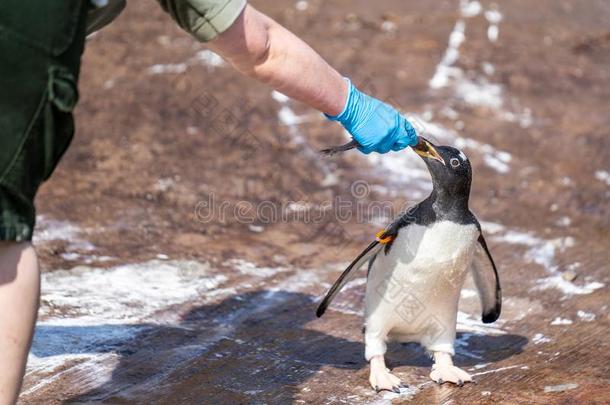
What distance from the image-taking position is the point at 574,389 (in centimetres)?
317

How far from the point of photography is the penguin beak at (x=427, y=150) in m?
3.37

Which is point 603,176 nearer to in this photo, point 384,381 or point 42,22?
point 384,381

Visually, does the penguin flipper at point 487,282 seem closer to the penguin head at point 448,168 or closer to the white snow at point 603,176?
the penguin head at point 448,168

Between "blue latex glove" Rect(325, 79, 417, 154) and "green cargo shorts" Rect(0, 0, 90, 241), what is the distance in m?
0.99

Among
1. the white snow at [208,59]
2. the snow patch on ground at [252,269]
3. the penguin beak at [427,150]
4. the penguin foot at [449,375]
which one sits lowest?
the snow patch on ground at [252,269]

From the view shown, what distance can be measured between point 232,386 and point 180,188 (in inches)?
99.8

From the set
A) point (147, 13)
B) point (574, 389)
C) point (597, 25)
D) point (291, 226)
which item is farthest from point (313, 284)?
point (597, 25)

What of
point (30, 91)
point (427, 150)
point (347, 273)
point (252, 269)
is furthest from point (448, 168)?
point (30, 91)

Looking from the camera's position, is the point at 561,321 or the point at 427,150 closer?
the point at 427,150

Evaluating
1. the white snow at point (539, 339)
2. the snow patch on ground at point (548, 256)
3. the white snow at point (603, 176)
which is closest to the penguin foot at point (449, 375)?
the white snow at point (539, 339)

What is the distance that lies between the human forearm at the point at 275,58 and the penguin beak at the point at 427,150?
2.56 ft

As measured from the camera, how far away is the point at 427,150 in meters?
3.40

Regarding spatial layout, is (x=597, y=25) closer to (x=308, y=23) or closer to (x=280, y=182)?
(x=308, y=23)

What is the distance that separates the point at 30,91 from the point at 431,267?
5.99 ft
